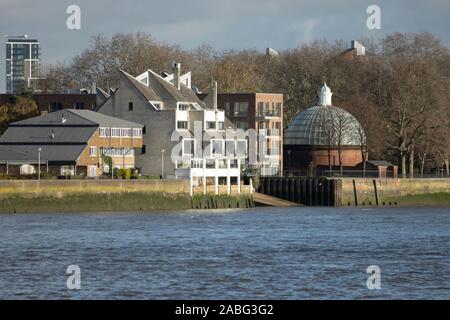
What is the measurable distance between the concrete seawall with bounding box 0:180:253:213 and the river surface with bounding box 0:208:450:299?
3644 millimetres

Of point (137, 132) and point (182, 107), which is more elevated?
point (182, 107)

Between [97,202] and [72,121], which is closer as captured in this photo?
[97,202]

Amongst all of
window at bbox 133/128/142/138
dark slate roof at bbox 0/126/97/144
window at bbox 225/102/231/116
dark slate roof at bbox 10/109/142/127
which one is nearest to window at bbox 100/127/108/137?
dark slate roof at bbox 10/109/142/127

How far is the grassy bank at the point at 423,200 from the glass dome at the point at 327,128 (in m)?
20.6

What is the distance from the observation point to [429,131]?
17050 centimetres

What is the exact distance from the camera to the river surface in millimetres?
64312

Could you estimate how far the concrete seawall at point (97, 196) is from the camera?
387ft

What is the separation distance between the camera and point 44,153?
13812cm

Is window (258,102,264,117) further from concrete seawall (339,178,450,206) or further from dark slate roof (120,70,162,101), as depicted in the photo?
concrete seawall (339,178,450,206)

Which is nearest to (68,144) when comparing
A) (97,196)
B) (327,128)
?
(97,196)

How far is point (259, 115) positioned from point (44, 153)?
48.6 m

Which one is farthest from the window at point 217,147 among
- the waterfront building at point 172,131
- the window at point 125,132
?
the window at point 125,132

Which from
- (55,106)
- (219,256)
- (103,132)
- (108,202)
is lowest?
(219,256)

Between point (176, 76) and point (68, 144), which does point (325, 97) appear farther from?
point (68, 144)
